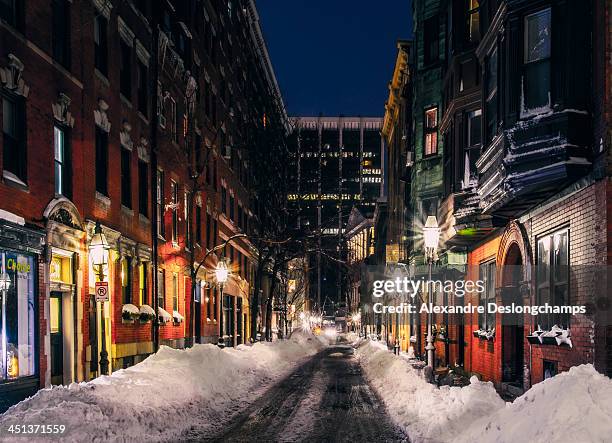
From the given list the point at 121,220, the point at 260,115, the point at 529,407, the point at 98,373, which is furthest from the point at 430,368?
the point at 260,115

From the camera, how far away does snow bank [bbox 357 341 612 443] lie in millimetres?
6359

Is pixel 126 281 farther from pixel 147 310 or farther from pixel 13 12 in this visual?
pixel 13 12

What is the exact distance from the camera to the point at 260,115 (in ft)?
193

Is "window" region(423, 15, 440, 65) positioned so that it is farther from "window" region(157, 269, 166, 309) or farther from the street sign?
the street sign

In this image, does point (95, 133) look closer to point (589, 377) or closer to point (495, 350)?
point (495, 350)

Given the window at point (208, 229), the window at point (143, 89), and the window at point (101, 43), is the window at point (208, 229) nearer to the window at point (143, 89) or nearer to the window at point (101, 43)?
the window at point (143, 89)

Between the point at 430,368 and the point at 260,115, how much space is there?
152 feet

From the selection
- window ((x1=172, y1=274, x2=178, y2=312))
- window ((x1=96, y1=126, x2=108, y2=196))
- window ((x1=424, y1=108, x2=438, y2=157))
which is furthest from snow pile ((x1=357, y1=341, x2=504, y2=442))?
window ((x1=424, y1=108, x2=438, y2=157))

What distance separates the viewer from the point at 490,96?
1794 centimetres

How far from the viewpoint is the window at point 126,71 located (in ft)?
70.4

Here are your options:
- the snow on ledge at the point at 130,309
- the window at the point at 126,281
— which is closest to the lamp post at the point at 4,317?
the snow on ledge at the point at 130,309

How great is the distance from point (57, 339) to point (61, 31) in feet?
26.3

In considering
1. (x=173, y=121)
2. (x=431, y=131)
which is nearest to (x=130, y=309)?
(x=173, y=121)

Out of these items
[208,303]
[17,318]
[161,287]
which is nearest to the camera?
[17,318]
